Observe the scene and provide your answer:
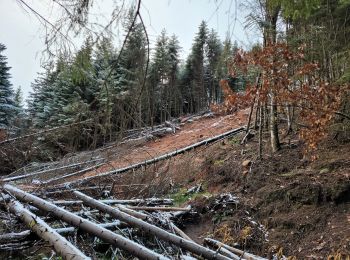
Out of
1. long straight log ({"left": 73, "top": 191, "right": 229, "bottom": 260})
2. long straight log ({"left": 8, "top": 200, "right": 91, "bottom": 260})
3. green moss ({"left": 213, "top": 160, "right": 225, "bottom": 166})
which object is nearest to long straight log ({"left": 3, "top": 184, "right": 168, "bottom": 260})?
long straight log ({"left": 8, "top": 200, "right": 91, "bottom": 260})

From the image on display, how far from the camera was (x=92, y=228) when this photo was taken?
3.73 metres

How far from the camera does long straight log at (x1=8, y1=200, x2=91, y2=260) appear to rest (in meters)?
2.86

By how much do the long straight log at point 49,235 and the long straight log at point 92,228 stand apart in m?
0.27

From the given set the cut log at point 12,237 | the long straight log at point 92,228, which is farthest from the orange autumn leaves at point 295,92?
the cut log at point 12,237

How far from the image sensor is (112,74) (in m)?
2.54

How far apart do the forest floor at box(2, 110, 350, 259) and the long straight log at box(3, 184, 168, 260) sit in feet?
4.27

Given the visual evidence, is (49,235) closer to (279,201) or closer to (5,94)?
(279,201)

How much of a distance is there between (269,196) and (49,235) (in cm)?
608

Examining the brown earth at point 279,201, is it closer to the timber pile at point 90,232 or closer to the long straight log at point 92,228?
the timber pile at point 90,232

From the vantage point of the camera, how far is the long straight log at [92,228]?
3238 millimetres

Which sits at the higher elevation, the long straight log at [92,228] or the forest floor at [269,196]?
the long straight log at [92,228]

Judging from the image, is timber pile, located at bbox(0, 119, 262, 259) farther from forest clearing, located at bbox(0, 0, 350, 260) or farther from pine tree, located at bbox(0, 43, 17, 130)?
pine tree, located at bbox(0, 43, 17, 130)

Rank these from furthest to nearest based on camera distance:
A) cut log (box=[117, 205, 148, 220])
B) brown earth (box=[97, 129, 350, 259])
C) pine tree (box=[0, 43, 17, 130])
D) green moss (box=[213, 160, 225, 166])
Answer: pine tree (box=[0, 43, 17, 130]), green moss (box=[213, 160, 225, 166]), brown earth (box=[97, 129, 350, 259]), cut log (box=[117, 205, 148, 220])

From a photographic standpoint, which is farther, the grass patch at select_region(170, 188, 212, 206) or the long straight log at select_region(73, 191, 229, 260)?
the grass patch at select_region(170, 188, 212, 206)
